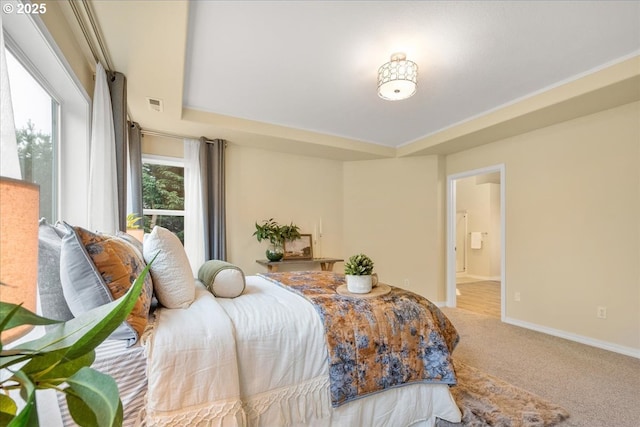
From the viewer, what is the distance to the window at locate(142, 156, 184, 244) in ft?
12.2

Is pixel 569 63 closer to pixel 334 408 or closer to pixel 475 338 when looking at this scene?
pixel 475 338

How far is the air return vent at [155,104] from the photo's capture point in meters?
2.83

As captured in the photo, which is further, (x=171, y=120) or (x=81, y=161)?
(x=171, y=120)

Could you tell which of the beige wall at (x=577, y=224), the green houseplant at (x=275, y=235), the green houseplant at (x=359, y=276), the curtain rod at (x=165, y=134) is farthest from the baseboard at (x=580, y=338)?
the curtain rod at (x=165, y=134)

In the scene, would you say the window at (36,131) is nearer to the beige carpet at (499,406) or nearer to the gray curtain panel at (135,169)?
the gray curtain panel at (135,169)

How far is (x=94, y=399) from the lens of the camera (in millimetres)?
404

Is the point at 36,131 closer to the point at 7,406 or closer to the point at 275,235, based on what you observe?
the point at 7,406

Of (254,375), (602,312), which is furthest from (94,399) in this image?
(602,312)

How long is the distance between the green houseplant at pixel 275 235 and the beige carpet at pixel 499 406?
2.59 meters

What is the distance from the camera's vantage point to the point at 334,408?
1.49 metres

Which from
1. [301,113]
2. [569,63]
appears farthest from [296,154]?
[569,63]

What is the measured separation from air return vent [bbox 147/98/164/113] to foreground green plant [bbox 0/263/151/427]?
2.89 meters

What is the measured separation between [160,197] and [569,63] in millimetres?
4378

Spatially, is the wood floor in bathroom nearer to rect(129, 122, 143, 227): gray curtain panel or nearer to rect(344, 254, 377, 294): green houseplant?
rect(344, 254, 377, 294): green houseplant
